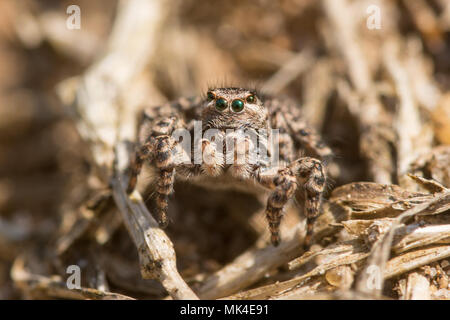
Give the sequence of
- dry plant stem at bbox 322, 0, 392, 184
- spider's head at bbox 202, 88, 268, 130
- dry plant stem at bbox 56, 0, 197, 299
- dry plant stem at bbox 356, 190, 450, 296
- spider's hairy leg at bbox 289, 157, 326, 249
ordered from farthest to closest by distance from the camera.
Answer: dry plant stem at bbox 322, 0, 392, 184 < spider's head at bbox 202, 88, 268, 130 < spider's hairy leg at bbox 289, 157, 326, 249 < dry plant stem at bbox 56, 0, 197, 299 < dry plant stem at bbox 356, 190, 450, 296

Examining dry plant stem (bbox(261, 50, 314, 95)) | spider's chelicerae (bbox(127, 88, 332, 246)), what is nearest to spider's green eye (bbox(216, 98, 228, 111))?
spider's chelicerae (bbox(127, 88, 332, 246))

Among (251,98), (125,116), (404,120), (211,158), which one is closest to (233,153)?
(211,158)

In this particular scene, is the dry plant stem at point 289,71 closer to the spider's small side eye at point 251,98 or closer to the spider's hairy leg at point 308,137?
the spider's hairy leg at point 308,137

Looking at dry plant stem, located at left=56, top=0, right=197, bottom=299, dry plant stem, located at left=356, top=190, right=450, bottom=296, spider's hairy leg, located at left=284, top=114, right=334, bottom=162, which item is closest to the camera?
dry plant stem, located at left=356, top=190, right=450, bottom=296

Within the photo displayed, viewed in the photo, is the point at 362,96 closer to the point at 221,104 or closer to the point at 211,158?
the point at 221,104

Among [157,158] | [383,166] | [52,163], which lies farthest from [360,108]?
[52,163]

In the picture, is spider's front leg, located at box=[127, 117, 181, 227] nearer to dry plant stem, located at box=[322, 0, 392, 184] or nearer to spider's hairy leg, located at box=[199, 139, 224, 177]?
spider's hairy leg, located at box=[199, 139, 224, 177]

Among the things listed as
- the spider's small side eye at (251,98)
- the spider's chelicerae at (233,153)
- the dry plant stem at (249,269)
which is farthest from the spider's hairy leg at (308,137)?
the dry plant stem at (249,269)
